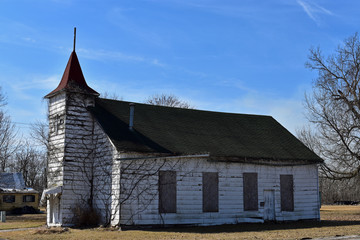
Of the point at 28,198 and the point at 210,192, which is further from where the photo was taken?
the point at 28,198

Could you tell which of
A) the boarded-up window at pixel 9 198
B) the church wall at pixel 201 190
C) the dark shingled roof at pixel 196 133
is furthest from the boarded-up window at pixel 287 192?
the boarded-up window at pixel 9 198

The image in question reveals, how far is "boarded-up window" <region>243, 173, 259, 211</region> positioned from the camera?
25391 millimetres

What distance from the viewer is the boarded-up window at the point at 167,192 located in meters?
22.7

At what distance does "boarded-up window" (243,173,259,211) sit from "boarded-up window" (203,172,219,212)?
197cm

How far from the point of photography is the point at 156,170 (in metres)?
22.7

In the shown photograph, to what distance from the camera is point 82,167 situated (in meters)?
24.0

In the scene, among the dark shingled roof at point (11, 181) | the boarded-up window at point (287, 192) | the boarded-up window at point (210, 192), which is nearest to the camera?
the boarded-up window at point (210, 192)

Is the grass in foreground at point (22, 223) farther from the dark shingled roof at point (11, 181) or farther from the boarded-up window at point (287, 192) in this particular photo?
the dark shingled roof at point (11, 181)

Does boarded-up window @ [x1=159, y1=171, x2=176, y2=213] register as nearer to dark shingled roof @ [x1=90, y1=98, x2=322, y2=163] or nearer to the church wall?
Answer: the church wall

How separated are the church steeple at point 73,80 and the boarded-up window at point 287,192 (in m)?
12.1

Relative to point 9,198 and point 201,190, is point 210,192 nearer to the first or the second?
point 201,190

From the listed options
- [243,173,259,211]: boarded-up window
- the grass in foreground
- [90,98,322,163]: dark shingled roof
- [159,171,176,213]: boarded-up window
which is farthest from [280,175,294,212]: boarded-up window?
the grass in foreground

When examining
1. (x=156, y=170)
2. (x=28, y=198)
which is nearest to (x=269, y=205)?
(x=156, y=170)

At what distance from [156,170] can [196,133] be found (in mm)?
5193
